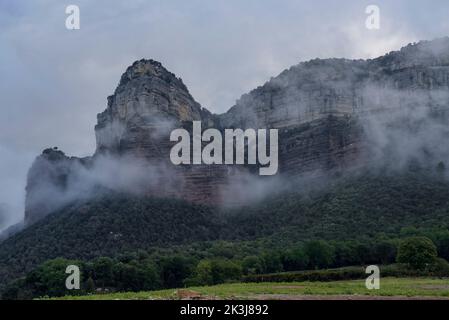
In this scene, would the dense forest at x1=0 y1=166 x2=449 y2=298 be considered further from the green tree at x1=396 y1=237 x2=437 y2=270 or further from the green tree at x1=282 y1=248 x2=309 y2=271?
the green tree at x1=396 y1=237 x2=437 y2=270

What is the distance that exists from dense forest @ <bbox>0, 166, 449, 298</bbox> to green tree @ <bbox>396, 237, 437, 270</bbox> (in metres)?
0.27

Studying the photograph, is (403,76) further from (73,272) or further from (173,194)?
(73,272)

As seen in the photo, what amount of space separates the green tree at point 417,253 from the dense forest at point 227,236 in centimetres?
27

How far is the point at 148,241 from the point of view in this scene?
447 feet

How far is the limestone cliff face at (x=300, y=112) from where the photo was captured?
165875 millimetres

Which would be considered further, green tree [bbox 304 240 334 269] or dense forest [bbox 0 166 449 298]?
green tree [bbox 304 240 334 269]

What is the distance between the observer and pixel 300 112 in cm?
18988

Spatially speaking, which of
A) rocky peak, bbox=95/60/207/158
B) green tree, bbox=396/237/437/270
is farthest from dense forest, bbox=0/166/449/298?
rocky peak, bbox=95/60/207/158

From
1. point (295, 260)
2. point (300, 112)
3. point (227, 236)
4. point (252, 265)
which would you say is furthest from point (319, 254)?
point (300, 112)

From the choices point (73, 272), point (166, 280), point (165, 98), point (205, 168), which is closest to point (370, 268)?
point (166, 280)

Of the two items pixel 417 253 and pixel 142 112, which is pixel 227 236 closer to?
pixel 142 112

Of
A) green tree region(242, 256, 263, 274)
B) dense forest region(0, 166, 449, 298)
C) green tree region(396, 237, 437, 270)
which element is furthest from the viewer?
green tree region(242, 256, 263, 274)

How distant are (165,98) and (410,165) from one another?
69244 mm

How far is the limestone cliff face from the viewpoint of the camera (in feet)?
544
